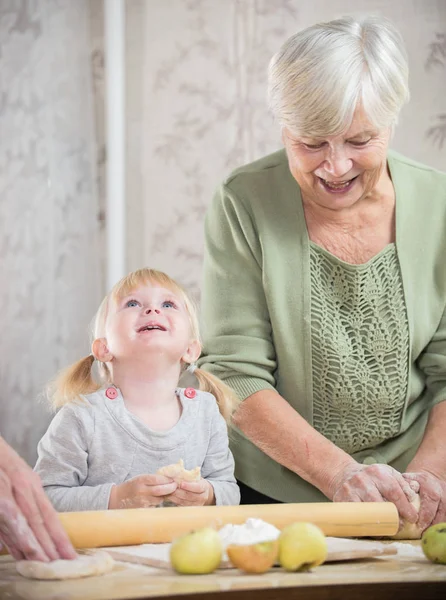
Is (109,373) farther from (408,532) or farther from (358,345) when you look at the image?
(408,532)

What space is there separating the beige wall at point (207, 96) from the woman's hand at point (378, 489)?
1206 mm

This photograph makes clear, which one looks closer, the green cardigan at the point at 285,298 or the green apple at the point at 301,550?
the green apple at the point at 301,550

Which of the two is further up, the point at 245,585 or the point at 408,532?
the point at 245,585

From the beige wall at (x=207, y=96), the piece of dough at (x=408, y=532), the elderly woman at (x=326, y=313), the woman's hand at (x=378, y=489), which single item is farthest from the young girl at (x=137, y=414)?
the beige wall at (x=207, y=96)

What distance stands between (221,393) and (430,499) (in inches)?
19.2

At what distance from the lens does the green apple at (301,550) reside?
1234 mm

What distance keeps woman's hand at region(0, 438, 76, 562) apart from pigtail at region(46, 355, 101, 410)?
0.52m

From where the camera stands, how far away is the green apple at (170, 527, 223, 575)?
4.00 ft

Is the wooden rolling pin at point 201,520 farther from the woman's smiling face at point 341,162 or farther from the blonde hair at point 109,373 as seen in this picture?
the woman's smiling face at point 341,162

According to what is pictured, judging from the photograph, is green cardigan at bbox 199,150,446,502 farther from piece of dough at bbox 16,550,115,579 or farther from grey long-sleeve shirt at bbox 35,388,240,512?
piece of dough at bbox 16,550,115,579

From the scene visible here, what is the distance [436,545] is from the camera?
4.38ft

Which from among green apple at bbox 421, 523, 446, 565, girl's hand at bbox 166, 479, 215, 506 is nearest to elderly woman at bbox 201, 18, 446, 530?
girl's hand at bbox 166, 479, 215, 506

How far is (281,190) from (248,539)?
3.26 feet

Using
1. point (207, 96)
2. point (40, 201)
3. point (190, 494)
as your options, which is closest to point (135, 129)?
point (207, 96)
